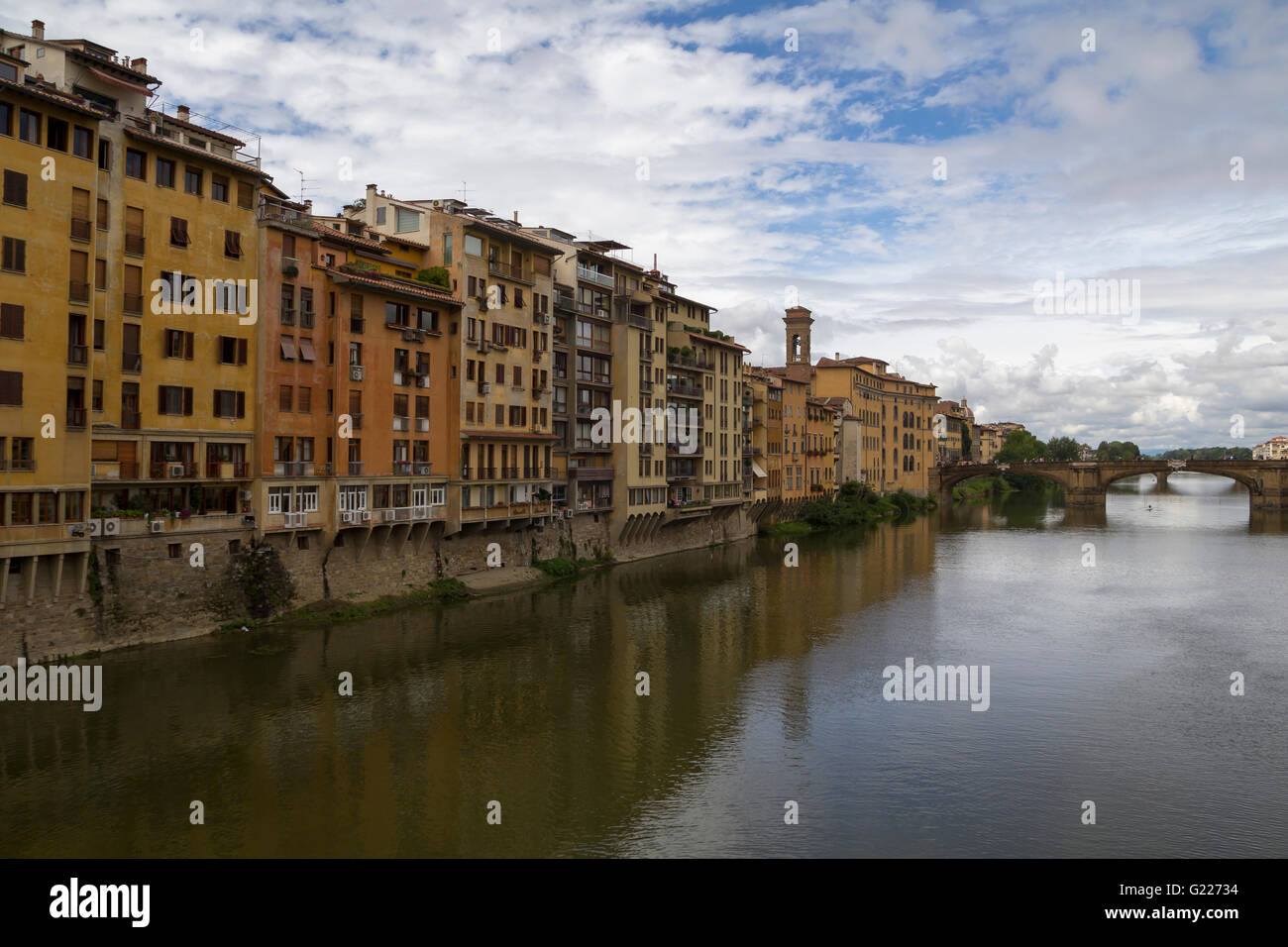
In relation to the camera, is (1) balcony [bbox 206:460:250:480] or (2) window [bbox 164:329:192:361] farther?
(1) balcony [bbox 206:460:250:480]

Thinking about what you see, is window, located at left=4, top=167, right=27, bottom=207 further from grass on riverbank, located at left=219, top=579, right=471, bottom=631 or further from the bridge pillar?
the bridge pillar

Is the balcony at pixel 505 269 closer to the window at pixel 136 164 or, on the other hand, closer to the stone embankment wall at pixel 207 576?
the stone embankment wall at pixel 207 576

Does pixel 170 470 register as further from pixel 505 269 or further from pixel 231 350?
pixel 505 269

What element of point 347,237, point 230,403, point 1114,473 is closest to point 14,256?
point 230,403

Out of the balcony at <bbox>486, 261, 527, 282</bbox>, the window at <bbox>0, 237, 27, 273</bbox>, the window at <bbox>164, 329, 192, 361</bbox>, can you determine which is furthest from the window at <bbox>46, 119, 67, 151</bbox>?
the balcony at <bbox>486, 261, 527, 282</bbox>

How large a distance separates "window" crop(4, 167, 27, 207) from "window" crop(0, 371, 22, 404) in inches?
225

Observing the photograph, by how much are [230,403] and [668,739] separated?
23.8 meters

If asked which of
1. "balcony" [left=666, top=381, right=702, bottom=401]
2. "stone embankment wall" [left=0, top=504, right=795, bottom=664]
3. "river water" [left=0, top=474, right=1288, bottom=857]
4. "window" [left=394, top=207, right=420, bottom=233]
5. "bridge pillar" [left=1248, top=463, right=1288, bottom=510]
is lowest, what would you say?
"river water" [left=0, top=474, right=1288, bottom=857]

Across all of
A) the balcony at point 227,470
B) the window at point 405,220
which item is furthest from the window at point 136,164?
the window at point 405,220

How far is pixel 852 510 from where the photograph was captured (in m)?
101

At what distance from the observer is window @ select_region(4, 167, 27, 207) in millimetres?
29734

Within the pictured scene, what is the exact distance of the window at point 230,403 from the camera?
37812mm
